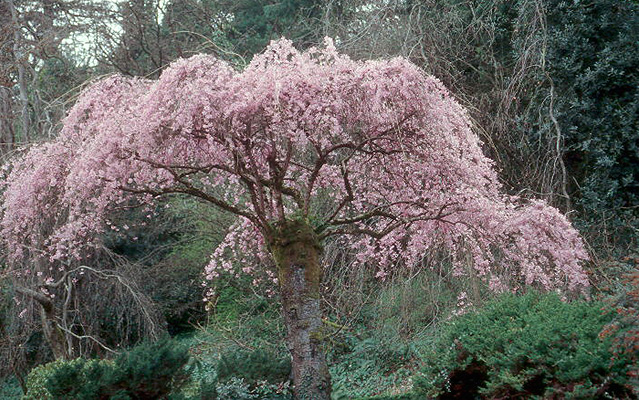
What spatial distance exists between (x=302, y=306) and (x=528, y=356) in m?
1.91

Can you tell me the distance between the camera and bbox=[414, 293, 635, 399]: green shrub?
4.43 metres

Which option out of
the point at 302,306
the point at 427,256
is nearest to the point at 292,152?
the point at 302,306

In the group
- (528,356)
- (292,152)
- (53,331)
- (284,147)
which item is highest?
(284,147)

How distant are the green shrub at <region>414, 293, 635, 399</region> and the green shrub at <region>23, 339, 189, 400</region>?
1813 mm

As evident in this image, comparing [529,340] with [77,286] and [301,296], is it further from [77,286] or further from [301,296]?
[77,286]

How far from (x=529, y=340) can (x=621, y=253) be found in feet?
13.0

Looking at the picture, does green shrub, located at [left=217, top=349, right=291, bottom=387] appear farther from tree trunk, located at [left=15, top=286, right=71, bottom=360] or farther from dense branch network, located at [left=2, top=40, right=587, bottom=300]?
tree trunk, located at [left=15, top=286, right=71, bottom=360]

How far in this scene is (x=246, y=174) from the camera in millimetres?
6266

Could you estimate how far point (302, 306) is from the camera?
19.8ft

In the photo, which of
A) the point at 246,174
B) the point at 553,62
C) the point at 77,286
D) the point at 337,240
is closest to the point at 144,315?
the point at 77,286

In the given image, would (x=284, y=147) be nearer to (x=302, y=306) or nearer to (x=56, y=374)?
(x=302, y=306)

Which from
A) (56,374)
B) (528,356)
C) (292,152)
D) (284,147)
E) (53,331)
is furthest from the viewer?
(53,331)

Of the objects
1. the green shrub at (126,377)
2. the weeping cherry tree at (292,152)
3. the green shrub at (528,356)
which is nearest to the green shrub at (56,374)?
the green shrub at (126,377)

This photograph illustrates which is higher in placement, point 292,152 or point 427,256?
point 292,152
